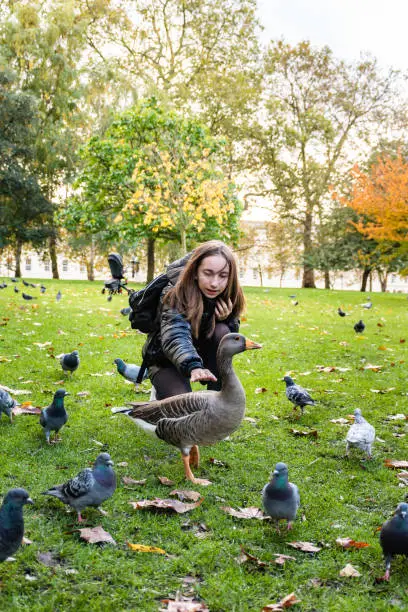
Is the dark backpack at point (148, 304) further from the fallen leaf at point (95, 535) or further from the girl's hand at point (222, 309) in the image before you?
the fallen leaf at point (95, 535)

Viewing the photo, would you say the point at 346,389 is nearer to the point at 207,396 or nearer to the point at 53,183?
the point at 207,396

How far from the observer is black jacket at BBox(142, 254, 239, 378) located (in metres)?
3.76

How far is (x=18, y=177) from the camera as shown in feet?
89.0

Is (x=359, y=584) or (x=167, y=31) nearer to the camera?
(x=359, y=584)

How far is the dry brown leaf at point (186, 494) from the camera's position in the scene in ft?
11.6

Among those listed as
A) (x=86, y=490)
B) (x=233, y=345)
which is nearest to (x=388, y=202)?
(x=233, y=345)

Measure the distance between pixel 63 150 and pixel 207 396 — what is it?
27.4 metres

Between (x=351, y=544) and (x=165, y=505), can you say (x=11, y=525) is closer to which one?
(x=165, y=505)

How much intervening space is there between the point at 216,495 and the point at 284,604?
47.2 inches

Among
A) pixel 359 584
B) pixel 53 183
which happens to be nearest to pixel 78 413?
pixel 359 584

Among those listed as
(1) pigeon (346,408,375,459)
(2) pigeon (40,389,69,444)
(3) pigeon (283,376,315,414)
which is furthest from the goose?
(3) pigeon (283,376,315,414)

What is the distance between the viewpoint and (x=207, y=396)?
3.61 m

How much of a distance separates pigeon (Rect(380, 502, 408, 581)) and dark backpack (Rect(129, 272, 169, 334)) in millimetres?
2405

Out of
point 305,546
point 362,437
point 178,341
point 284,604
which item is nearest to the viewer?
point 284,604
